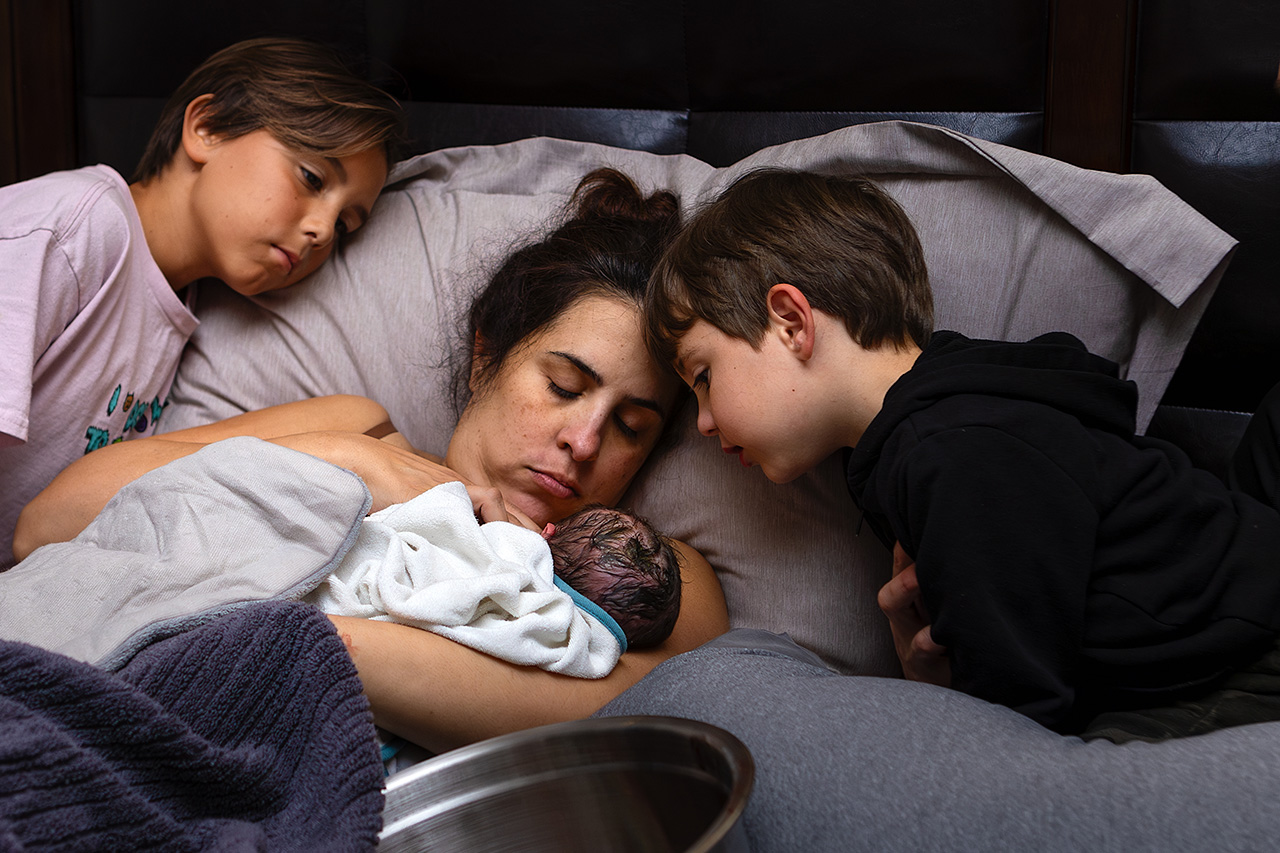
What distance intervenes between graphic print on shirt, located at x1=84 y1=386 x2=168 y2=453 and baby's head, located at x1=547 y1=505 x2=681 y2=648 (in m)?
0.80

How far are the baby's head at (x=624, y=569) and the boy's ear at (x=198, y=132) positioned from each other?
0.93 m

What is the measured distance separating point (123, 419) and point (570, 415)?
79cm

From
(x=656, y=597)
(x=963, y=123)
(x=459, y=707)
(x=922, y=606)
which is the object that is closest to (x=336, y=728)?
(x=459, y=707)

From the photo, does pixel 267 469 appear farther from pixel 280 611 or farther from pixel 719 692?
pixel 719 692

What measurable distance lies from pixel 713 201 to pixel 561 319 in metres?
0.30

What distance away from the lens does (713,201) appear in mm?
1365

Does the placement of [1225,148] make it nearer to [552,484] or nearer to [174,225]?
[552,484]

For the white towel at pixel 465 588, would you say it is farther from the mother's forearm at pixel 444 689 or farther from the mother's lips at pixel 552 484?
the mother's lips at pixel 552 484

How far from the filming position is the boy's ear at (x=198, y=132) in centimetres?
150

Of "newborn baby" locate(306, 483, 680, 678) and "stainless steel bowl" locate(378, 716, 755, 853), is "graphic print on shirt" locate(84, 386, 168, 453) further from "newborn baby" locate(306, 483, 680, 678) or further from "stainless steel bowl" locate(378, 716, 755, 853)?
"stainless steel bowl" locate(378, 716, 755, 853)

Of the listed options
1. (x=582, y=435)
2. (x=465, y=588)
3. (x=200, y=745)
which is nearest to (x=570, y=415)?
A: (x=582, y=435)

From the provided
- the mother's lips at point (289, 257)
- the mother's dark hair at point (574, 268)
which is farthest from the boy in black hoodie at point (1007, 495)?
the mother's lips at point (289, 257)

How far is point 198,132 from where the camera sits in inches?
59.6

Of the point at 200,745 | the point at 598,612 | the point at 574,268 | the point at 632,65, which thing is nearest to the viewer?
the point at 200,745
